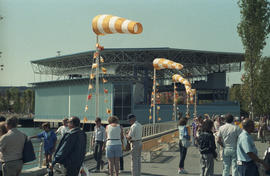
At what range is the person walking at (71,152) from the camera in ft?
21.1

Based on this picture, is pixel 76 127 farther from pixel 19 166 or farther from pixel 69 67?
pixel 69 67

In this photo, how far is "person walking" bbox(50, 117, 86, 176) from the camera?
21.1ft

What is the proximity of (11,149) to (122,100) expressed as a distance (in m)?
58.5

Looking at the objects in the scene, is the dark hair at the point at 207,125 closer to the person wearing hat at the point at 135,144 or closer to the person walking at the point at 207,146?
the person walking at the point at 207,146

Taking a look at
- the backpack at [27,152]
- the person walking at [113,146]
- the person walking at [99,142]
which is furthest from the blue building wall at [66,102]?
the backpack at [27,152]

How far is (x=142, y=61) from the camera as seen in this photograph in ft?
233

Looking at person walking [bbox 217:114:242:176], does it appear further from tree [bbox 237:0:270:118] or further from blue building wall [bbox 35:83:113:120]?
blue building wall [bbox 35:83:113:120]

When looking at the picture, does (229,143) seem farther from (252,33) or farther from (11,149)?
(252,33)

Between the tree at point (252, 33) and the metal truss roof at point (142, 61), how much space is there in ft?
127

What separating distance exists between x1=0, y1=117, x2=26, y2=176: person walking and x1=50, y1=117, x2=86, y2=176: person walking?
2.55ft

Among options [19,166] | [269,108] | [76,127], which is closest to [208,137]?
[76,127]

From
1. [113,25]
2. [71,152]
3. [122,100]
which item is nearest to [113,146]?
[71,152]

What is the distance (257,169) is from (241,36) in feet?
81.9

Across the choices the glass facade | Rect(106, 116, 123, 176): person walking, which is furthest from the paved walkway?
the glass facade
